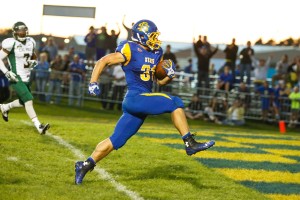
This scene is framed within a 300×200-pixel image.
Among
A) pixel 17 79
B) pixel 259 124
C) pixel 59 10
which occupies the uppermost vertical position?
pixel 59 10

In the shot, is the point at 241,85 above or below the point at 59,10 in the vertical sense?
below

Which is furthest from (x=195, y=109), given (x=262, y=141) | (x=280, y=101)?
(x=262, y=141)

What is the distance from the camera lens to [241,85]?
69.1ft

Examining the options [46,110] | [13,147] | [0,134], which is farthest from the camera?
[46,110]

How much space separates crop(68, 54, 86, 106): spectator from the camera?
21.0 meters

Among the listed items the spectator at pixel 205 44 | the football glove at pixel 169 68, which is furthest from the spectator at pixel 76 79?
the football glove at pixel 169 68

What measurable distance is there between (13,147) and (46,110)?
10536 millimetres

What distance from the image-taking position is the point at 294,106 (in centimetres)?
2050

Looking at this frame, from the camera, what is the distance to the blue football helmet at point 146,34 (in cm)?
737

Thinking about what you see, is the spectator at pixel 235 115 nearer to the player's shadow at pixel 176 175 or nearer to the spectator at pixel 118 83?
the spectator at pixel 118 83

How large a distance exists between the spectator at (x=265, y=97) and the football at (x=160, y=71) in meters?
13.6

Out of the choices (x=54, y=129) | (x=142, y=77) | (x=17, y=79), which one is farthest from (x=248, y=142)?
(x=142, y=77)

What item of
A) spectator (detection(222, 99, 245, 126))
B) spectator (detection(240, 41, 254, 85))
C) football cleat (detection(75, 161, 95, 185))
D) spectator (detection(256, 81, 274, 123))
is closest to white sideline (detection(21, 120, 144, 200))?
football cleat (detection(75, 161, 95, 185))

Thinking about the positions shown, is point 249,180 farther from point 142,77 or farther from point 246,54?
point 246,54
